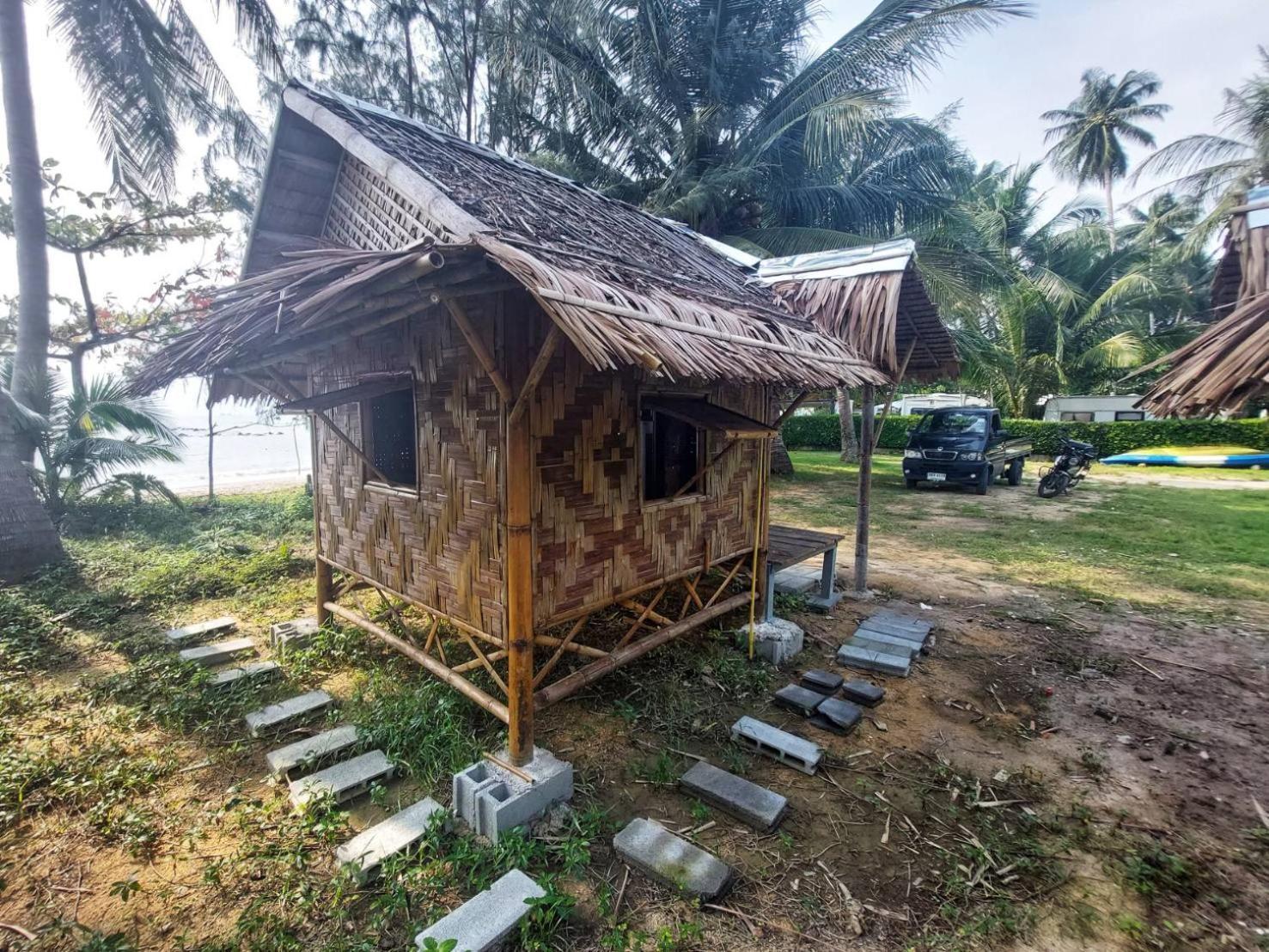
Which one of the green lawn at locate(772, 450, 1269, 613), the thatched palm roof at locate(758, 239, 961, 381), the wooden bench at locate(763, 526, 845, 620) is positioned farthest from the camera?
the green lawn at locate(772, 450, 1269, 613)

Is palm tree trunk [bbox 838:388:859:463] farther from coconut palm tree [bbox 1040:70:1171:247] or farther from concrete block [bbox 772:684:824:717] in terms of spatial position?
coconut palm tree [bbox 1040:70:1171:247]

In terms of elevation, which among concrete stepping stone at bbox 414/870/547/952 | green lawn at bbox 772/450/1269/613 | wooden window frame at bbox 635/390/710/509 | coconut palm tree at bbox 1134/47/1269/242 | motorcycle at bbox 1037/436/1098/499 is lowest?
concrete stepping stone at bbox 414/870/547/952

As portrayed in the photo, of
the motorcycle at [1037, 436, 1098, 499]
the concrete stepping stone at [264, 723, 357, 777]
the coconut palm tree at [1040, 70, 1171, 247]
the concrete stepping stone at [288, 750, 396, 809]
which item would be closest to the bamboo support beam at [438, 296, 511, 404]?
the concrete stepping stone at [288, 750, 396, 809]

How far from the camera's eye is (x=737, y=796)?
3.24 m

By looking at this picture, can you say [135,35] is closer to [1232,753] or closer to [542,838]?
[542,838]

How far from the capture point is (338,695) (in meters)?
4.51

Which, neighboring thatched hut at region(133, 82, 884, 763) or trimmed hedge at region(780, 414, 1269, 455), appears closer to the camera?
neighboring thatched hut at region(133, 82, 884, 763)

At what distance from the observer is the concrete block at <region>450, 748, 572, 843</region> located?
9.72 ft

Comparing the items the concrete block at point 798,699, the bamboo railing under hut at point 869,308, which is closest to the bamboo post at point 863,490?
the bamboo railing under hut at point 869,308

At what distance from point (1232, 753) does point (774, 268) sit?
5.76 metres

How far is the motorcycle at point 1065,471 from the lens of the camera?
13281 millimetres

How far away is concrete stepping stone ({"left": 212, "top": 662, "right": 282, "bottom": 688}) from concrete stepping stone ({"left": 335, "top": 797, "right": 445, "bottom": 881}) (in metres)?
2.30

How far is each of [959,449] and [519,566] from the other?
1368 cm

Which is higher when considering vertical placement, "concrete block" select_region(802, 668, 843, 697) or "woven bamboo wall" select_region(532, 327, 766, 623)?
"woven bamboo wall" select_region(532, 327, 766, 623)
